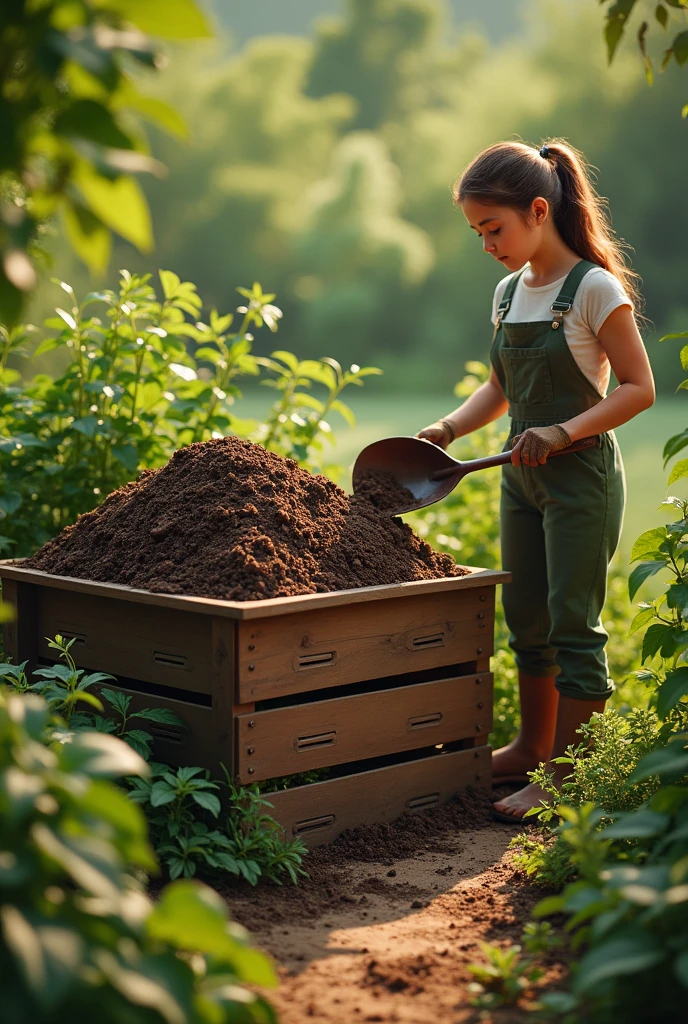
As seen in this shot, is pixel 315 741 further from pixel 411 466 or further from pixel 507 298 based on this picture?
pixel 507 298

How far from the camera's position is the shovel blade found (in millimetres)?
2992

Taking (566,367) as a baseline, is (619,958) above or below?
below

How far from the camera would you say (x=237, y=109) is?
30250 millimetres

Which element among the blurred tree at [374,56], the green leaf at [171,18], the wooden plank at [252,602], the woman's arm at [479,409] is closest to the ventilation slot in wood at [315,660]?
the wooden plank at [252,602]

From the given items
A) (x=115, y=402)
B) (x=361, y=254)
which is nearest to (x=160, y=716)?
(x=115, y=402)

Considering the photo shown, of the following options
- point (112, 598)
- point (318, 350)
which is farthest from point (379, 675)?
point (318, 350)

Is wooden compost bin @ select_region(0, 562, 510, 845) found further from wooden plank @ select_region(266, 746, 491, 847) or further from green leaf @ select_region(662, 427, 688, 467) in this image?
green leaf @ select_region(662, 427, 688, 467)

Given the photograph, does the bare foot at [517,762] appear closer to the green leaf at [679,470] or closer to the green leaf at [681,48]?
the green leaf at [679,470]

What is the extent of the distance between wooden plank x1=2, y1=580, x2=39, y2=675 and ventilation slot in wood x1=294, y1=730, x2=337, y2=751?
0.82 metres

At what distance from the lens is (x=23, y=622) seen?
281 centimetres

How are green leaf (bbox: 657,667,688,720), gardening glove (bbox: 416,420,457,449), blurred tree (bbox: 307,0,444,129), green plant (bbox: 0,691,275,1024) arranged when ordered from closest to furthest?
green plant (bbox: 0,691,275,1024), green leaf (bbox: 657,667,688,720), gardening glove (bbox: 416,420,457,449), blurred tree (bbox: 307,0,444,129)

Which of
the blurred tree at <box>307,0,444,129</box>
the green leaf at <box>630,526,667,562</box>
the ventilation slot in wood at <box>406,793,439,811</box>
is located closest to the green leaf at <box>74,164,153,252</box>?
the green leaf at <box>630,526,667,562</box>

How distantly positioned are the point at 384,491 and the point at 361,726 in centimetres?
72

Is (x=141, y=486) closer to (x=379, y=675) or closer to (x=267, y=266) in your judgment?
(x=379, y=675)
